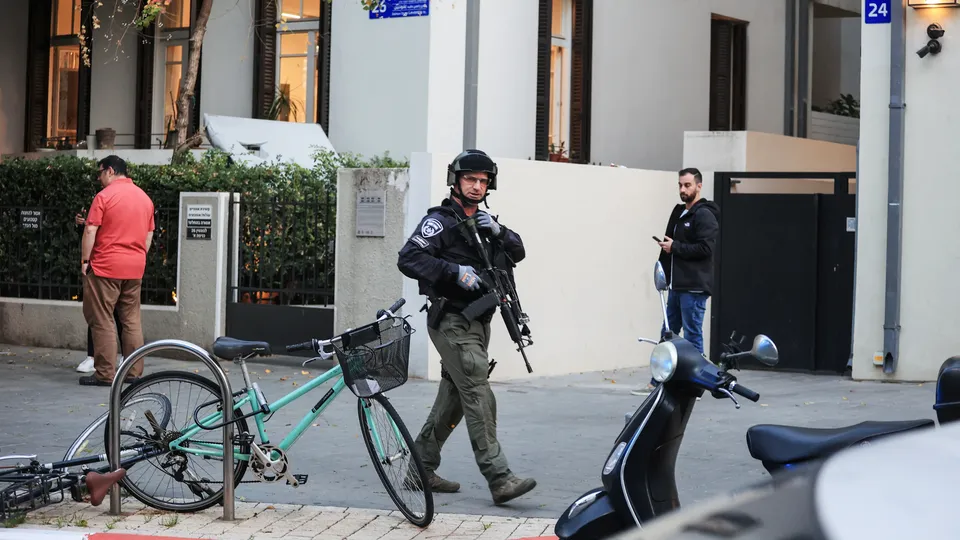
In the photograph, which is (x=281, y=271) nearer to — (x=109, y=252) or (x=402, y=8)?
(x=109, y=252)

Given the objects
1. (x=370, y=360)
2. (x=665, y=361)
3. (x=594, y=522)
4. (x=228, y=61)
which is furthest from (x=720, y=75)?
(x=594, y=522)

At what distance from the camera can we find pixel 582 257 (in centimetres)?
1299

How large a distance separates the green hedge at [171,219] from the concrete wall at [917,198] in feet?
16.6

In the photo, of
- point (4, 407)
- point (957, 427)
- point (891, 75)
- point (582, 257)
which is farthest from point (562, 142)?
point (957, 427)

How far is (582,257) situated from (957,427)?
10792 mm

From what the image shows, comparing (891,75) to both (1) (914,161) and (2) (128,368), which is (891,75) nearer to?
(1) (914,161)

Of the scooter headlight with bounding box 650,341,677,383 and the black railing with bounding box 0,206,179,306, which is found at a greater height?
the black railing with bounding box 0,206,179,306

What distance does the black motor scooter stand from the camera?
479cm

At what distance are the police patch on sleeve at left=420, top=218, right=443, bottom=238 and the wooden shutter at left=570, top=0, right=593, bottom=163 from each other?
12.0 meters

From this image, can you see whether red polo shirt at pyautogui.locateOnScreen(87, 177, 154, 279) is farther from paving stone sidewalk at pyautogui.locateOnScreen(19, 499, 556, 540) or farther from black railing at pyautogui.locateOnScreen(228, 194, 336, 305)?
paving stone sidewalk at pyautogui.locateOnScreen(19, 499, 556, 540)

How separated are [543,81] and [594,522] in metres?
13.9

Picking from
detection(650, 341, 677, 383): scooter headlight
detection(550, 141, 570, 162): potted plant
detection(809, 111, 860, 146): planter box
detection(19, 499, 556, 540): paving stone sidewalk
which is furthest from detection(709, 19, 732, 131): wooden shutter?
detection(650, 341, 677, 383): scooter headlight

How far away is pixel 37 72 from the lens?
21.7m

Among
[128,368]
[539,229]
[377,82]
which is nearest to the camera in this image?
[128,368]
